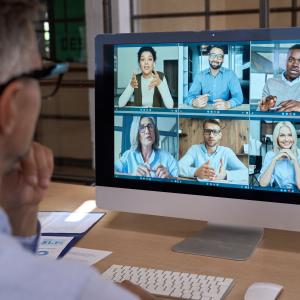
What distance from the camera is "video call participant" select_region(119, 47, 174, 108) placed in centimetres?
136

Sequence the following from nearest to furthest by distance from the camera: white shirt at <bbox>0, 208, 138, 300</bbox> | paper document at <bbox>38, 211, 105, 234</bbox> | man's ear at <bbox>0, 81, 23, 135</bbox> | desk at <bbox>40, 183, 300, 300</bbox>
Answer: white shirt at <bbox>0, 208, 138, 300</bbox> < man's ear at <bbox>0, 81, 23, 135</bbox> < desk at <bbox>40, 183, 300, 300</bbox> < paper document at <bbox>38, 211, 105, 234</bbox>

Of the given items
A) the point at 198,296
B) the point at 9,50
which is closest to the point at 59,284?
the point at 9,50

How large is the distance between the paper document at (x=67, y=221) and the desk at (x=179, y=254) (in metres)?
0.03

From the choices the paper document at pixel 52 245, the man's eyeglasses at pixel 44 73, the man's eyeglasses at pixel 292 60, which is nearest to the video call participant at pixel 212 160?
the man's eyeglasses at pixel 292 60

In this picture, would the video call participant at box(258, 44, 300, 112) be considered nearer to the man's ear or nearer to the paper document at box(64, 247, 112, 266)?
the paper document at box(64, 247, 112, 266)

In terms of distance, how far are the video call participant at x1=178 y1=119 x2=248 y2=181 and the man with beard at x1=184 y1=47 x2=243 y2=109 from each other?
0.15ft

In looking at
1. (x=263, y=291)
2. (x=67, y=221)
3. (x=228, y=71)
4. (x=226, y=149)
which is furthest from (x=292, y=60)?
(x=67, y=221)

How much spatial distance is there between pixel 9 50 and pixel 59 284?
11.3 inches

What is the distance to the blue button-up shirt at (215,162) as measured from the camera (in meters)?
1.31

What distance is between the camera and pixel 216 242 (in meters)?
1.39

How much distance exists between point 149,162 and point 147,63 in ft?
0.78

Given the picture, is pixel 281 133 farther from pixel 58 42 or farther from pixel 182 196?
pixel 58 42

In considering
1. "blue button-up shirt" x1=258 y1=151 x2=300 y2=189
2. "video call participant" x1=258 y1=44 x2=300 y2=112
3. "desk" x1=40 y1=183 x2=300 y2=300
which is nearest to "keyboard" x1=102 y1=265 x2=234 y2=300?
"desk" x1=40 y1=183 x2=300 y2=300

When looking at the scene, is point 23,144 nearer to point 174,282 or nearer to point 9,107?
point 9,107
